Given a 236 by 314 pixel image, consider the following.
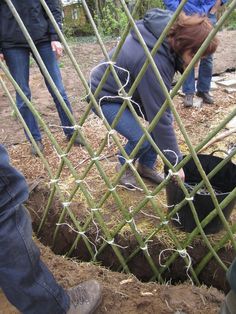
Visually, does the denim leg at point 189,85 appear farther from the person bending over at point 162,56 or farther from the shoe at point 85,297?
the shoe at point 85,297

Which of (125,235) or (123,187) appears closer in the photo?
(125,235)

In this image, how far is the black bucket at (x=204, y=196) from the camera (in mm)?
1545

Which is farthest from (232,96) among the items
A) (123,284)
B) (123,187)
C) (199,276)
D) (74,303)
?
(74,303)

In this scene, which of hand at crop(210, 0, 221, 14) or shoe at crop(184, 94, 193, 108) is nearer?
hand at crop(210, 0, 221, 14)

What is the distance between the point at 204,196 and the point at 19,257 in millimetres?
806

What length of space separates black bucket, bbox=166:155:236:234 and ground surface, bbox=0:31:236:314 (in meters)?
0.29

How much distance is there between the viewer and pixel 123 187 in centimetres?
218

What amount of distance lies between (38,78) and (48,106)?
2.91ft

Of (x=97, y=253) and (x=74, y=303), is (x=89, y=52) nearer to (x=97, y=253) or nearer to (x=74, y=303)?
(x=97, y=253)

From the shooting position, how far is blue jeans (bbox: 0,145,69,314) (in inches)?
41.3

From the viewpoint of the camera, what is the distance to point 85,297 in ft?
4.57

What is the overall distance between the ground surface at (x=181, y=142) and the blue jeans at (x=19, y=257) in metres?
0.36

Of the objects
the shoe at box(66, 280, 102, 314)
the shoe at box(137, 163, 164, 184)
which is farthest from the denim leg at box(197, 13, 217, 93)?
the shoe at box(66, 280, 102, 314)

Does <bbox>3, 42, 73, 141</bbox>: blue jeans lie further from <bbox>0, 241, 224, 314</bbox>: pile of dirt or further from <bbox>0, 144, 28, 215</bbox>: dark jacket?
<bbox>0, 144, 28, 215</bbox>: dark jacket
